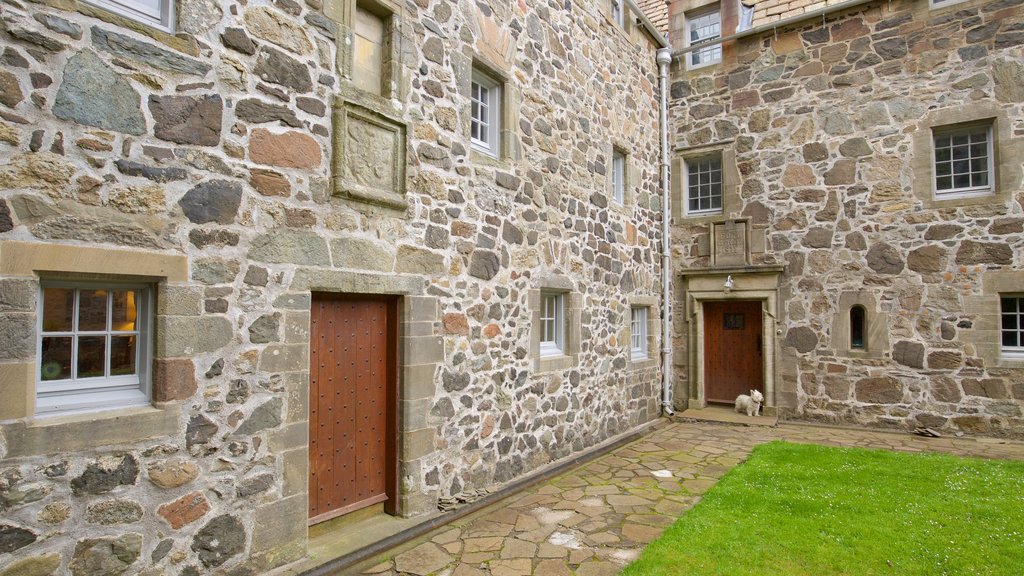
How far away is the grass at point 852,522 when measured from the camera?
403 cm

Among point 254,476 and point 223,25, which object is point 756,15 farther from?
point 254,476

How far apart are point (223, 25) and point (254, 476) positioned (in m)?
3.07

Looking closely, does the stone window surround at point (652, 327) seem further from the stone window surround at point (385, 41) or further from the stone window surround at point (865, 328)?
the stone window surround at point (385, 41)

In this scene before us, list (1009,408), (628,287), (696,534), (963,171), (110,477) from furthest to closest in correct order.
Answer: (628,287), (963,171), (1009,408), (696,534), (110,477)

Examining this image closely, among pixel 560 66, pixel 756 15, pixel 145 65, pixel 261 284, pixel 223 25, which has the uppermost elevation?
pixel 756 15

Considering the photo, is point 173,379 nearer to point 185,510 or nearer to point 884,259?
point 185,510

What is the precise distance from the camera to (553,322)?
7.54 metres

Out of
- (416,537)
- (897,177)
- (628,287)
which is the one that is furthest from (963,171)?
(416,537)

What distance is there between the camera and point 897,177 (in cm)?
884

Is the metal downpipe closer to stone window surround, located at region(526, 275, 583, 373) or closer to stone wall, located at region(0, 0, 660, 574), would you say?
stone window surround, located at region(526, 275, 583, 373)

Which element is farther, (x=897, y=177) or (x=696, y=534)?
(x=897, y=177)

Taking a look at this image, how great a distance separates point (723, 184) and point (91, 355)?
9920 millimetres

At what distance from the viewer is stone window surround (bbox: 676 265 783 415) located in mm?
9758

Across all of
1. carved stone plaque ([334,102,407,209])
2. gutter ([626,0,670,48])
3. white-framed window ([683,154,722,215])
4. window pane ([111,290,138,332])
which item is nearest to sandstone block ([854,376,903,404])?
white-framed window ([683,154,722,215])
